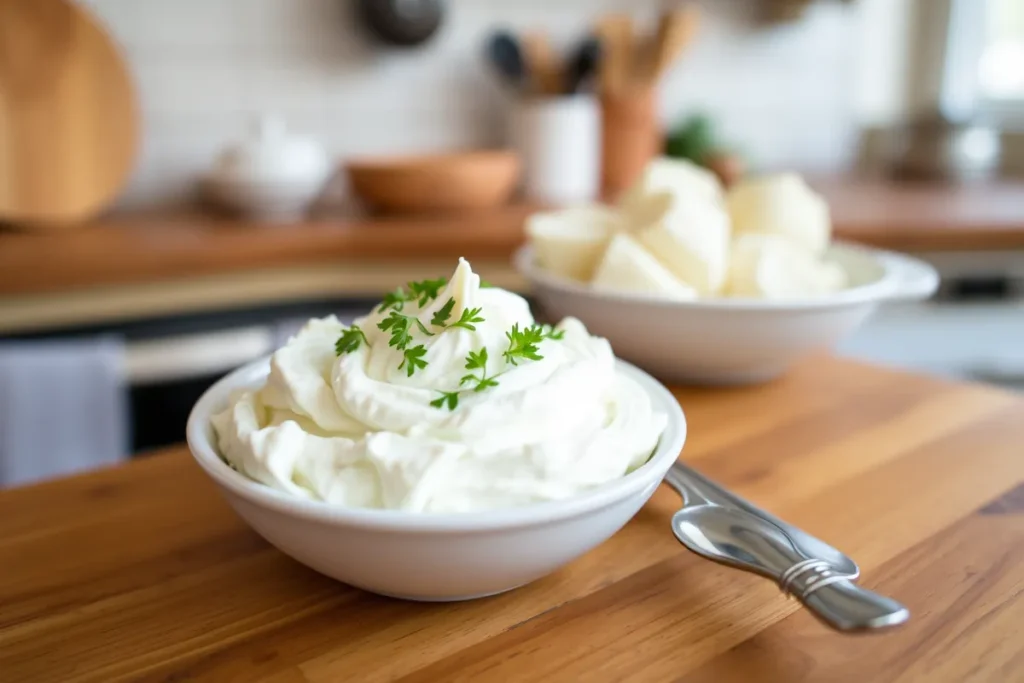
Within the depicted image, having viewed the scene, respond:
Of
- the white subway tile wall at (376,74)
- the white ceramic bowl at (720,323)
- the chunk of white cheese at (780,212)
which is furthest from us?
the white subway tile wall at (376,74)

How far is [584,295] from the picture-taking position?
79cm

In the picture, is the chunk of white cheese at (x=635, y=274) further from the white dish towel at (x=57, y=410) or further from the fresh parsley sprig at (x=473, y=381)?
the white dish towel at (x=57, y=410)

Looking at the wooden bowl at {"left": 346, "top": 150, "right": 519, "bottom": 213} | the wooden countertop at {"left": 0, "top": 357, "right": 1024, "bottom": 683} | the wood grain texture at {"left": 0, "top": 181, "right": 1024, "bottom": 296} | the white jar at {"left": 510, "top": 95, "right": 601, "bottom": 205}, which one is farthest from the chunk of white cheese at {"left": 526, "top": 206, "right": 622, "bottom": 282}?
the white jar at {"left": 510, "top": 95, "right": 601, "bottom": 205}

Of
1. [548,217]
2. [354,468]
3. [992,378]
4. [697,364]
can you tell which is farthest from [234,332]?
[992,378]

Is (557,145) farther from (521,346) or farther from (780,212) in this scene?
(521,346)

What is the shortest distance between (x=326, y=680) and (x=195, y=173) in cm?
167

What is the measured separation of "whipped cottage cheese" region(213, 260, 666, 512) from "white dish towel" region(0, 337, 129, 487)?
0.82 metres

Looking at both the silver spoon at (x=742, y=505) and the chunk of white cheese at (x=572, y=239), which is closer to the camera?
the silver spoon at (x=742, y=505)

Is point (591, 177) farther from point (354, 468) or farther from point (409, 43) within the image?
point (354, 468)

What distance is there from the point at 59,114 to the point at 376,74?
0.70 metres

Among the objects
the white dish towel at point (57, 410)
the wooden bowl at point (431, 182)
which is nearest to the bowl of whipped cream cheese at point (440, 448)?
the white dish towel at point (57, 410)

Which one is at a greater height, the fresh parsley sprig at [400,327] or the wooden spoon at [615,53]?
the wooden spoon at [615,53]

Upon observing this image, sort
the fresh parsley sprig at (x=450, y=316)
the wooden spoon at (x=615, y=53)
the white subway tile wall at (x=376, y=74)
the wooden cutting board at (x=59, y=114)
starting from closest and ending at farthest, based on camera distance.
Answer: the fresh parsley sprig at (x=450, y=316), the wooden cutting board at (x=59, y=114), the white subway tile wall at (x=376, y=74), the wooden spoon at (x=615, y=53)

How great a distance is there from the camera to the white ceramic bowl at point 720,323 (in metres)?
0.76
